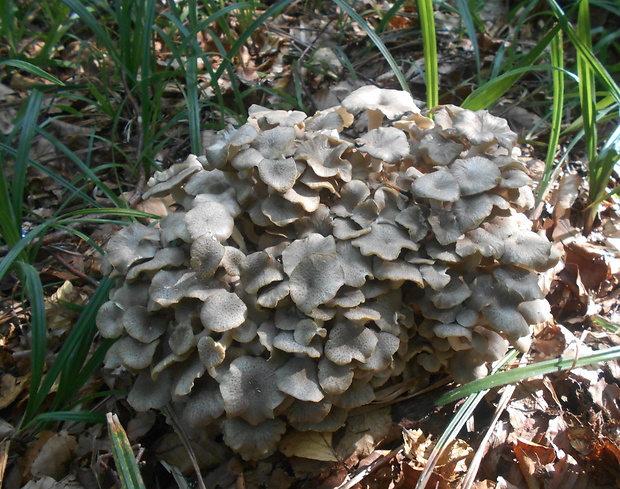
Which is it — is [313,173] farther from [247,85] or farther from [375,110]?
[247,85]

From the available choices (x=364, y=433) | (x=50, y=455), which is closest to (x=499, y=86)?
(x=364, y=433)

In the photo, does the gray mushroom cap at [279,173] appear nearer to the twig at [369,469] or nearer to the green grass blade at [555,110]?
the twig at [369,469]

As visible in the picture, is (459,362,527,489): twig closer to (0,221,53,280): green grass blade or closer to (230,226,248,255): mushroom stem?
(230,226,248,255): mushroom stem

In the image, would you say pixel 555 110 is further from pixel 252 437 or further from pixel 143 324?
pixel 143 324

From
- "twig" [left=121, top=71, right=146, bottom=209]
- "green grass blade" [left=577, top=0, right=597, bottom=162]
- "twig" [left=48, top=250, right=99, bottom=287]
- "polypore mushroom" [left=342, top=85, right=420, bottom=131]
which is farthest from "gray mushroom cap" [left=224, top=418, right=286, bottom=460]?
"green grass blade" [left=577, top=0, right=597, bottom=162]

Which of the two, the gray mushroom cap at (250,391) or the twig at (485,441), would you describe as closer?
the gray mushroom cap at (250,391)

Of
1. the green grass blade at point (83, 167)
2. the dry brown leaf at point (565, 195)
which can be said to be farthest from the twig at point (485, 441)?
the green grass blade at point (83, 167)
